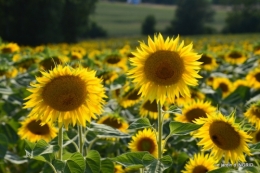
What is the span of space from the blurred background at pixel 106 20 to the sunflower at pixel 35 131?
30.2 metres

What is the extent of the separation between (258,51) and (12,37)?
95.6 ft

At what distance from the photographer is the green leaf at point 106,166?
8.08 ft

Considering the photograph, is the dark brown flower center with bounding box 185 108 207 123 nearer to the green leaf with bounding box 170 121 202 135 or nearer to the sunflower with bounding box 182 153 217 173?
the sunflower with bounding box 182 153 217 173

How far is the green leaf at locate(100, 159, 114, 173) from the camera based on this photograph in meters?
2.46

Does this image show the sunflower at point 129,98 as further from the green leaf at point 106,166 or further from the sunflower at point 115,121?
the green leaf at point 106,166

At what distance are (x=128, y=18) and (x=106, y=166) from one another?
77122mm

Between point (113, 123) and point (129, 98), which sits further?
point (129, 98)

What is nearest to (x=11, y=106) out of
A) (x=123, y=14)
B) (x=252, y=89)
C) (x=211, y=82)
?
(x=252, y=89)

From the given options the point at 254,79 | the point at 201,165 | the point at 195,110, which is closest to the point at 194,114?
the point at 195,110

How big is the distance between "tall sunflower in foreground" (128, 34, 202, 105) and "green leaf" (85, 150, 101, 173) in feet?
1.21

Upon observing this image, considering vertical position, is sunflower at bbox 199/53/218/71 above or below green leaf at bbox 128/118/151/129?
above

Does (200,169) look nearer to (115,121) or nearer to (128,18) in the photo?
(115,121)

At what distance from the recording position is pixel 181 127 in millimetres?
2283

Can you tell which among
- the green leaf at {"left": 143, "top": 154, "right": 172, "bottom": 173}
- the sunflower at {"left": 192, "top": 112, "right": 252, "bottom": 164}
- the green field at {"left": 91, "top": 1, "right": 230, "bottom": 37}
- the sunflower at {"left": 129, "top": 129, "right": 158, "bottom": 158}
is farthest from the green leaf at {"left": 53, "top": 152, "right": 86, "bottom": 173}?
the green field at {"left": 91, "top": 1, "right": 230, "bottom": 37}
